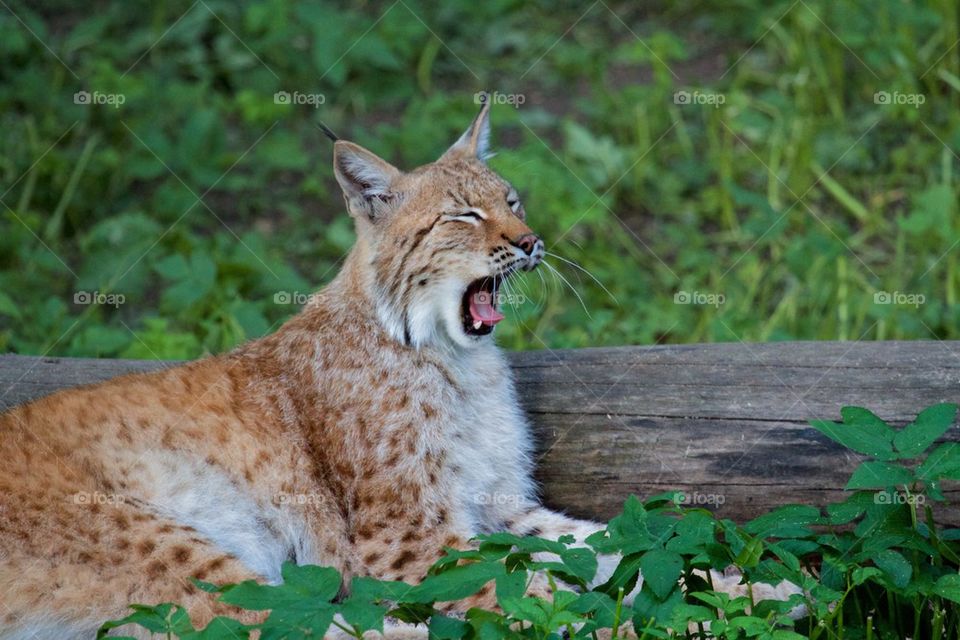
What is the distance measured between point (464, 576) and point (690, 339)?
3.67 metres

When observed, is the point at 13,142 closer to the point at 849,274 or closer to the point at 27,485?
the point at 27,485

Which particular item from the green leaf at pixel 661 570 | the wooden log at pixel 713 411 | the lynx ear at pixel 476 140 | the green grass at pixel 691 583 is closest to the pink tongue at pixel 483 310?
the wooden log at pixel 713 411

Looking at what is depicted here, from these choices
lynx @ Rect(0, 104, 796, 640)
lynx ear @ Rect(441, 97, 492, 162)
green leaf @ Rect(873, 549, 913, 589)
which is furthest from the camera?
lynx ear @ Rect(441, 97, 492, 162)

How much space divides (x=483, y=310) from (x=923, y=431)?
169 centimetres

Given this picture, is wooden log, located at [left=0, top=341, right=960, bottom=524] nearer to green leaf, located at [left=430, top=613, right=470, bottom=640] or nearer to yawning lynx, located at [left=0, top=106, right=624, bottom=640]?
yawning lynx, located at [left=0, top=106, right=624, bottom=640]

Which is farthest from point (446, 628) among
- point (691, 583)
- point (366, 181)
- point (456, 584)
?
point (366, 181)

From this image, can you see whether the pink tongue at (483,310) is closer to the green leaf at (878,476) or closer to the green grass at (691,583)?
the green grass at (691,583)

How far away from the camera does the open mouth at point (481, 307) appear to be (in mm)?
4695

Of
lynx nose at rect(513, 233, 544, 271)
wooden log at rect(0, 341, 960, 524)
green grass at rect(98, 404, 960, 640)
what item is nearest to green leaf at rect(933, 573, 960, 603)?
green grass at rect(98, 404, 960, 640)

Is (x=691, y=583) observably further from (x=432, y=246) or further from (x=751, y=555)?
(x=432, y=246)

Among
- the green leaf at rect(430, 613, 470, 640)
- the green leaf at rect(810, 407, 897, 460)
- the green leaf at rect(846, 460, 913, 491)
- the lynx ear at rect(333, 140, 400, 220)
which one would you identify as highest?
the lynx ear at rect(333, 140, 400, 220)

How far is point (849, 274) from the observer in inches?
281

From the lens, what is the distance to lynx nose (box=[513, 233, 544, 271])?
4629mm

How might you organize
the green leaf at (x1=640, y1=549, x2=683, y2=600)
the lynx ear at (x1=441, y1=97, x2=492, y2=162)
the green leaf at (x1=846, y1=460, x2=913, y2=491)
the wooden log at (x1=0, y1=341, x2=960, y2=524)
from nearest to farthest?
the green leaf at (x1=640, y1=549, x2=683, y2=600), the green leaf at (x1=846, y1=460, x2=913, y2=491), the wooden log at (x1=0, y1=341, x2=960, y2=524), the lynx ear at (x1=441, y1=97, x2=492, y2=162)
